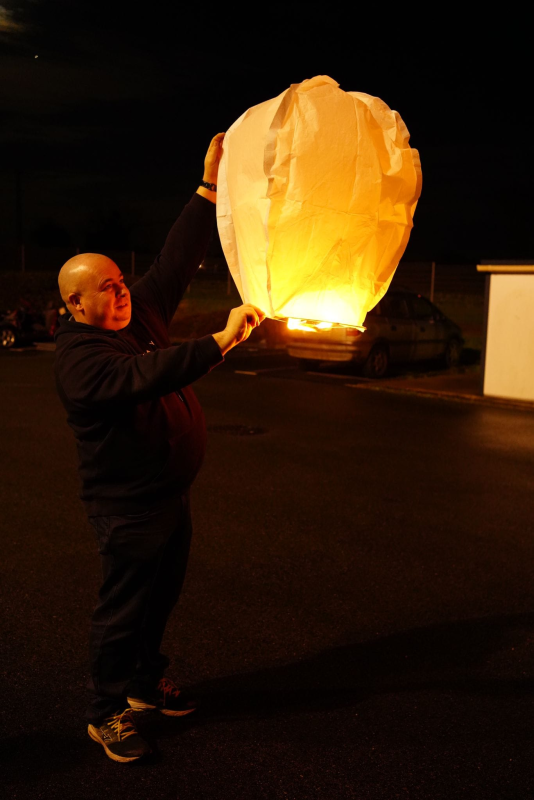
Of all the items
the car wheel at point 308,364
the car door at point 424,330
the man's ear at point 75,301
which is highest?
the man's ear at point 75,301

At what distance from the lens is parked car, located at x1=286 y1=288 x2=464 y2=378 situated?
14.4 m

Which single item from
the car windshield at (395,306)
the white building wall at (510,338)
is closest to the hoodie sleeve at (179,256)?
the white building wall at (510,338)

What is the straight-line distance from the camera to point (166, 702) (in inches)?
134

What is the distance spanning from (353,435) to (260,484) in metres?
2.69

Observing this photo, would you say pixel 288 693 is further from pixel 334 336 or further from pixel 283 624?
pixel 334 336

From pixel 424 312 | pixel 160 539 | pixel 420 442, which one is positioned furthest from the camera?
pixel 424 312

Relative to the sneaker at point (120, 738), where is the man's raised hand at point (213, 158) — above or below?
above

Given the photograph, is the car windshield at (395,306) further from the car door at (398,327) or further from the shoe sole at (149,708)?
the shoe sole at (149,708)

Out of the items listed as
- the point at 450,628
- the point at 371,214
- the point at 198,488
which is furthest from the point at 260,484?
the point at 371,214

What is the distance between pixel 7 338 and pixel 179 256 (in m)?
18.3

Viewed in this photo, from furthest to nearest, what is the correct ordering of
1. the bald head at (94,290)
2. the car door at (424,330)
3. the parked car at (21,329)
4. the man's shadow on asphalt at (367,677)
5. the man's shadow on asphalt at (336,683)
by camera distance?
the parked car at (21,329) < the car door at (424,330) < the man's shadow on asphalt at (367,677) < the man's shadow on asphalt at (336,683) < the bald head at (94,290)

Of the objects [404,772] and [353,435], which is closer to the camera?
[404,772]

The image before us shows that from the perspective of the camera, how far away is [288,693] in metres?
3.63

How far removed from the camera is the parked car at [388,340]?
14.4 m
